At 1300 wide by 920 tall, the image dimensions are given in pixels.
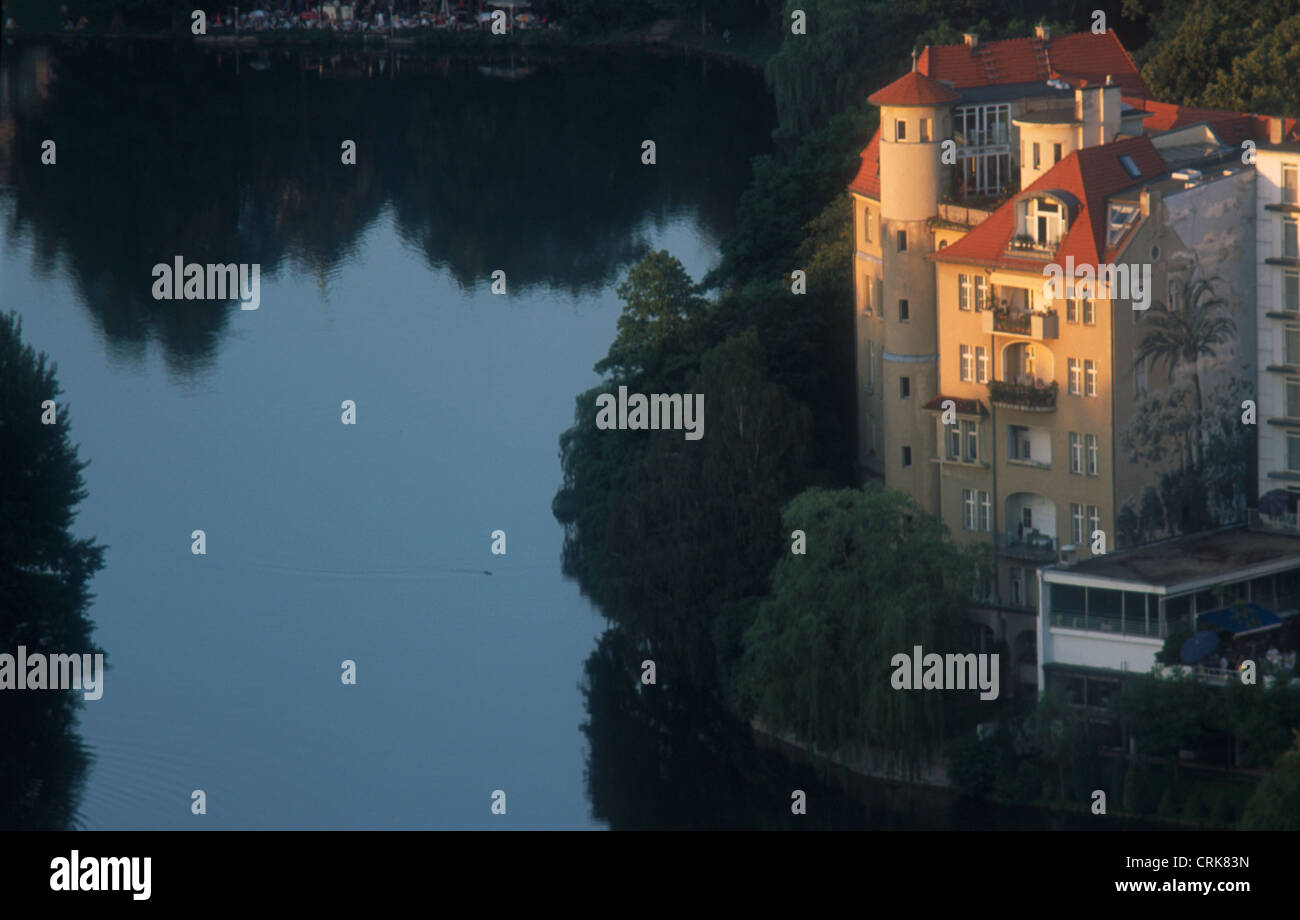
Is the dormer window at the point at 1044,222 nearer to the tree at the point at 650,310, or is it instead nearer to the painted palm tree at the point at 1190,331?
the painted palm tree at the point at 1190,331

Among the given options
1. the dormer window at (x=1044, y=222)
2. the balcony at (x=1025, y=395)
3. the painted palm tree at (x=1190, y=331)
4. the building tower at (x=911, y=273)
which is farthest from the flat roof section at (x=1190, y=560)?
the dormer window at (x=1044, y=222)

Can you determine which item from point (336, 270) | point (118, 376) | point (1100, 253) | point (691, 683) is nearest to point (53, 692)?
point (691, 683)

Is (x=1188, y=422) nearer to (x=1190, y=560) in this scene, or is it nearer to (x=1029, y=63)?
(x=1190, y=560)

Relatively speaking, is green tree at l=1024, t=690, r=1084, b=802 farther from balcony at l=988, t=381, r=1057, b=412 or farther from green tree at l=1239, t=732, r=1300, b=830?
balcony at l=988, t=381, r=1057, b=412

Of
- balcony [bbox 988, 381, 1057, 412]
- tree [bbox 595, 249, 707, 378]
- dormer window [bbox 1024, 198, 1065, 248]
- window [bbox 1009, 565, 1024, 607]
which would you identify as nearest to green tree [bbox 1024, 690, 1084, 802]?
window [bbox 1009, 565, 1024, 607]

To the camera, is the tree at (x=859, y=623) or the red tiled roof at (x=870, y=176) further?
the red tiled roof at (x=870, y=176)
